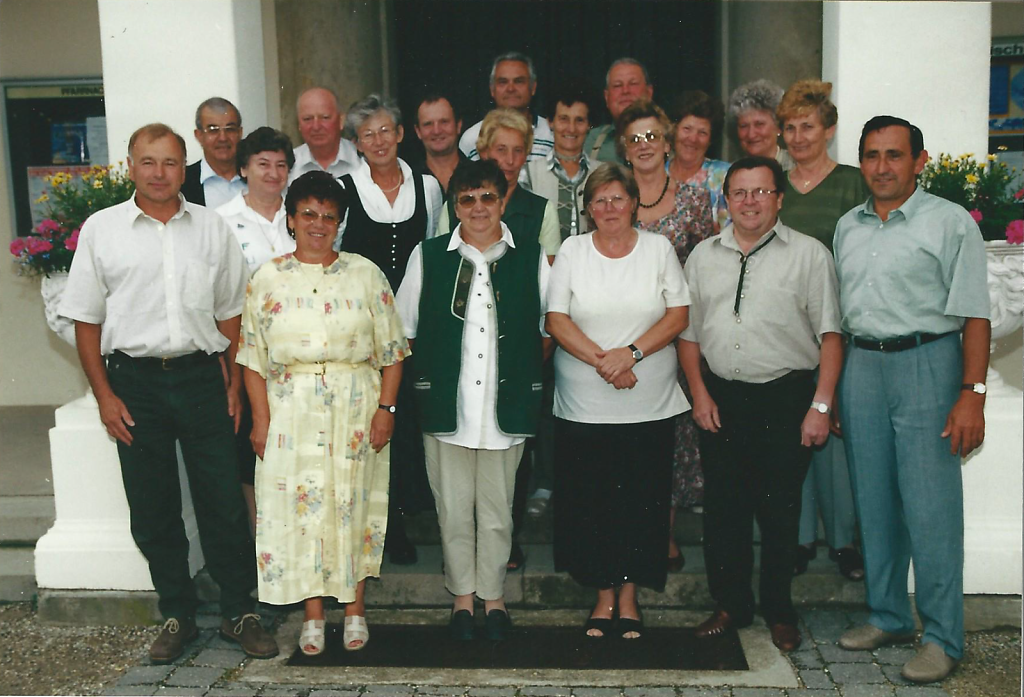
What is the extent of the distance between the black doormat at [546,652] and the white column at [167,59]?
2.58 metres

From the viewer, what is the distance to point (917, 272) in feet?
13.2

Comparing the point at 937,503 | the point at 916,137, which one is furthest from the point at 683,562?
the point at 916,137

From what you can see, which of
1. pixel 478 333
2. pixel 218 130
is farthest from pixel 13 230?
pixel 478 333

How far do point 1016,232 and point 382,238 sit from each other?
266 cm

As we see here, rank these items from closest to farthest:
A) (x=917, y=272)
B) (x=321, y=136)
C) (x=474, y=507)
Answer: (x=917, y=272)
(x=474, y=507)
(x=321, y=136)

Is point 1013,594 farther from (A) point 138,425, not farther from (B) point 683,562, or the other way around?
A: (A) point 138,425

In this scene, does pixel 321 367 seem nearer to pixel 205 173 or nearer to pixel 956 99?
pixel 205 173

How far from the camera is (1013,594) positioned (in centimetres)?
472

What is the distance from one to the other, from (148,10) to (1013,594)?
478 centimetres

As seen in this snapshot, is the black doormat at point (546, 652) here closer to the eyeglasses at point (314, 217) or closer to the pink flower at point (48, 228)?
the eyeglasses at point (314, 217)

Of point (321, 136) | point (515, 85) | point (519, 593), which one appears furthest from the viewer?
point (515, 85)

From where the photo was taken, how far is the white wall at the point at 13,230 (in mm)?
7352

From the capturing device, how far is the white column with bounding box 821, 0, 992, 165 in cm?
475

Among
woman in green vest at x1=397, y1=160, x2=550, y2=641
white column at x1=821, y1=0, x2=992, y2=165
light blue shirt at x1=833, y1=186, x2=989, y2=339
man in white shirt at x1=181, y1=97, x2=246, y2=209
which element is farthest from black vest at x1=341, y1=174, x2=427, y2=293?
white column at x1=821, y1=0, x2=992, y2=165
